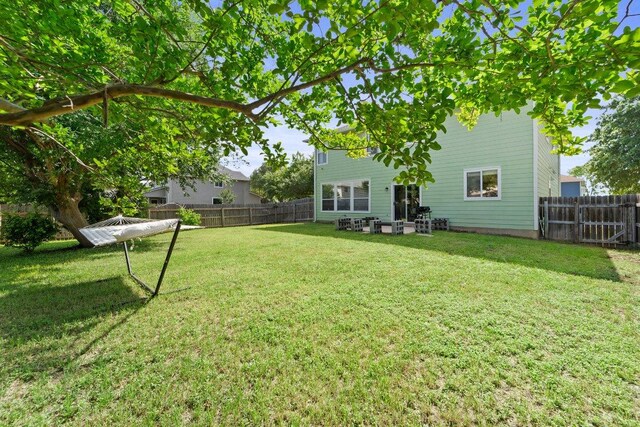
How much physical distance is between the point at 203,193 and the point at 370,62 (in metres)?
27.6

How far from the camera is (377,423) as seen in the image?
1864 mm

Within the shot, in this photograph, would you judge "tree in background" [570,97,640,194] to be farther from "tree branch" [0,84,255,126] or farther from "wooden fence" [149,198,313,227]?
"tree branch" [0,84,255,126]

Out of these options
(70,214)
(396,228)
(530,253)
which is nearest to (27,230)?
(70,214)

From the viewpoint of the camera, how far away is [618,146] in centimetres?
1628

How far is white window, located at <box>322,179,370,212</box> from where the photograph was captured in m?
15.0

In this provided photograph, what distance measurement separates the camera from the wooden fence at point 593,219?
307 inches

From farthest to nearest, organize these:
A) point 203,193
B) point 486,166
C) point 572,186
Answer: point 203,193
point 572,186
point 486,166

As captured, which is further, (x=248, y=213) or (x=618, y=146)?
(x=248, y=213)

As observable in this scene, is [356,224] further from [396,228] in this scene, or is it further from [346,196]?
[346,196]

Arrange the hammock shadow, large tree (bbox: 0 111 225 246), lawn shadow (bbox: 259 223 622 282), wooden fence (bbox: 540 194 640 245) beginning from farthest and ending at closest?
wooden fence (bbox: 540 194 640 245)
lawn shadow (bbox: 259 223 622 282)
large tree (bbox: 0 111 225 246)
the hammock shadow

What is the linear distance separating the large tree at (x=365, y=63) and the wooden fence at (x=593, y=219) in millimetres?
8533

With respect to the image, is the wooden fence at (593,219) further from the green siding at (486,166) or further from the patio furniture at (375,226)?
the patio furniture at (375,226)

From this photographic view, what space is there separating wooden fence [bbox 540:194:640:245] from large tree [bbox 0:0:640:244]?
28.0 ft

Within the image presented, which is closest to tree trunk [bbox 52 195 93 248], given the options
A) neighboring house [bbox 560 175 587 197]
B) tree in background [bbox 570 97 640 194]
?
tree in background [bbox 570 97 640 194]
